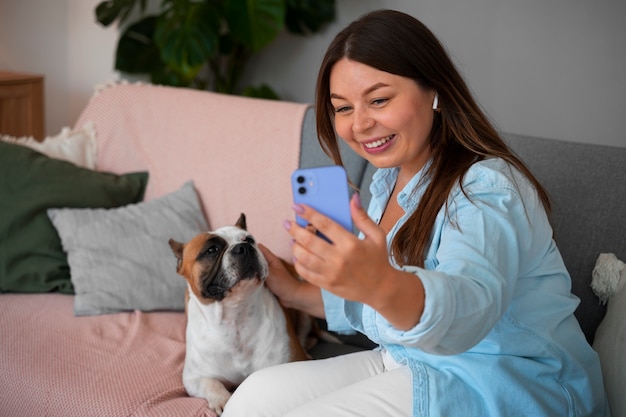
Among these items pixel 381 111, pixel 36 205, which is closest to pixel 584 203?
pixel 381 111

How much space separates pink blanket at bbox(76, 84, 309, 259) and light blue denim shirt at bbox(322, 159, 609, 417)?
0.94 meters

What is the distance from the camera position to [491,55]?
3.54 metres

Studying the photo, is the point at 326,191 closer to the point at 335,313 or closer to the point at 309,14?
the point at 335,313

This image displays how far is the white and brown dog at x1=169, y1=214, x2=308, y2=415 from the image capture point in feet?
5.96

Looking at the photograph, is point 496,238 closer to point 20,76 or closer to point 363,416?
point 363,416

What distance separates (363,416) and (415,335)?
0.38 meters

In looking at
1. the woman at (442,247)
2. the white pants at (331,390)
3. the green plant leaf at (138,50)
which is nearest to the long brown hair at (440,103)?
the woman at (442,247)

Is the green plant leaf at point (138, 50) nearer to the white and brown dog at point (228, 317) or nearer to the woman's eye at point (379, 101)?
the white and brown dog at point (228, 317)

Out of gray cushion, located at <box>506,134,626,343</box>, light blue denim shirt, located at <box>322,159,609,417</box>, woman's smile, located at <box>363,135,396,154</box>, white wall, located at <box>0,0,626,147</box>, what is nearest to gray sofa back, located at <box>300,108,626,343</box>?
gray cushion, located at <box>506,134,626,343</box>

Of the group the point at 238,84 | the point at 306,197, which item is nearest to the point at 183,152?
the point at 306,197

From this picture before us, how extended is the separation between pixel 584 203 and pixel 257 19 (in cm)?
→ 235

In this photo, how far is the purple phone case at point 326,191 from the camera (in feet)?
3.70

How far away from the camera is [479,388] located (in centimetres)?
132

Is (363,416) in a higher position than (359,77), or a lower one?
lower
